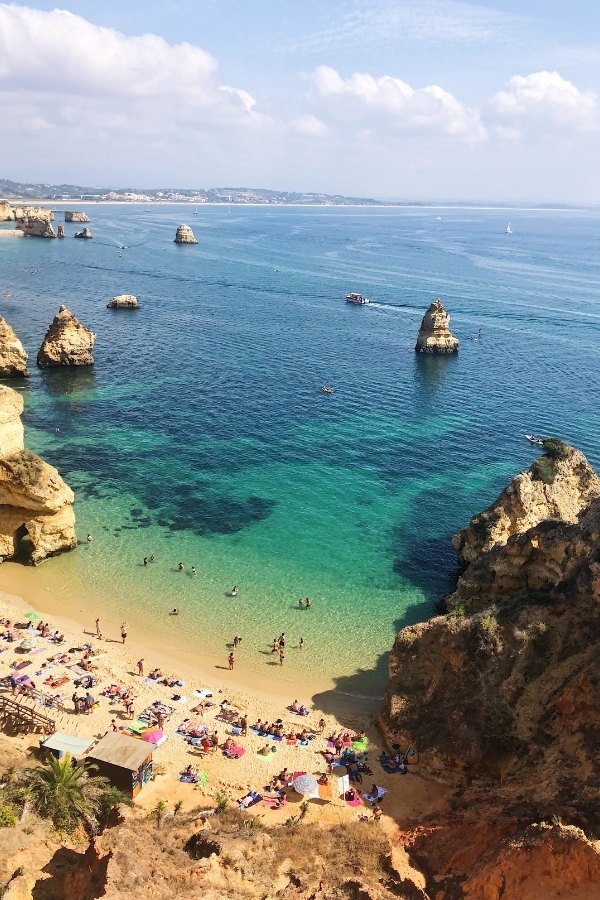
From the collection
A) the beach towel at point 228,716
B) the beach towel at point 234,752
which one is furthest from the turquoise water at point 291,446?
the beach towel at point 234,752

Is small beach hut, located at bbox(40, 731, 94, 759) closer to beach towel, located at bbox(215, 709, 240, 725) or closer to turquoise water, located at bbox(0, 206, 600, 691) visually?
beach towel, located at bbox(215, 709, 240, 725)

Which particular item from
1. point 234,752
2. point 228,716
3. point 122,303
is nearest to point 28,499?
point 228,716

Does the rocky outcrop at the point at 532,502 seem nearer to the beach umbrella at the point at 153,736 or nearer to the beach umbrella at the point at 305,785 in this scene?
the beach umbrella at the point at 305,785

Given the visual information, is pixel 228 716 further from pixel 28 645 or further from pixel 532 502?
pixel 532 502

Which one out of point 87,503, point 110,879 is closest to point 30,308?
point 87,503

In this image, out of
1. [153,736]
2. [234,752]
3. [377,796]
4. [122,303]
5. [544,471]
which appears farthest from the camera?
[122,303]

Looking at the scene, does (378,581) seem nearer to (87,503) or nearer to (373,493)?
(373,493)
